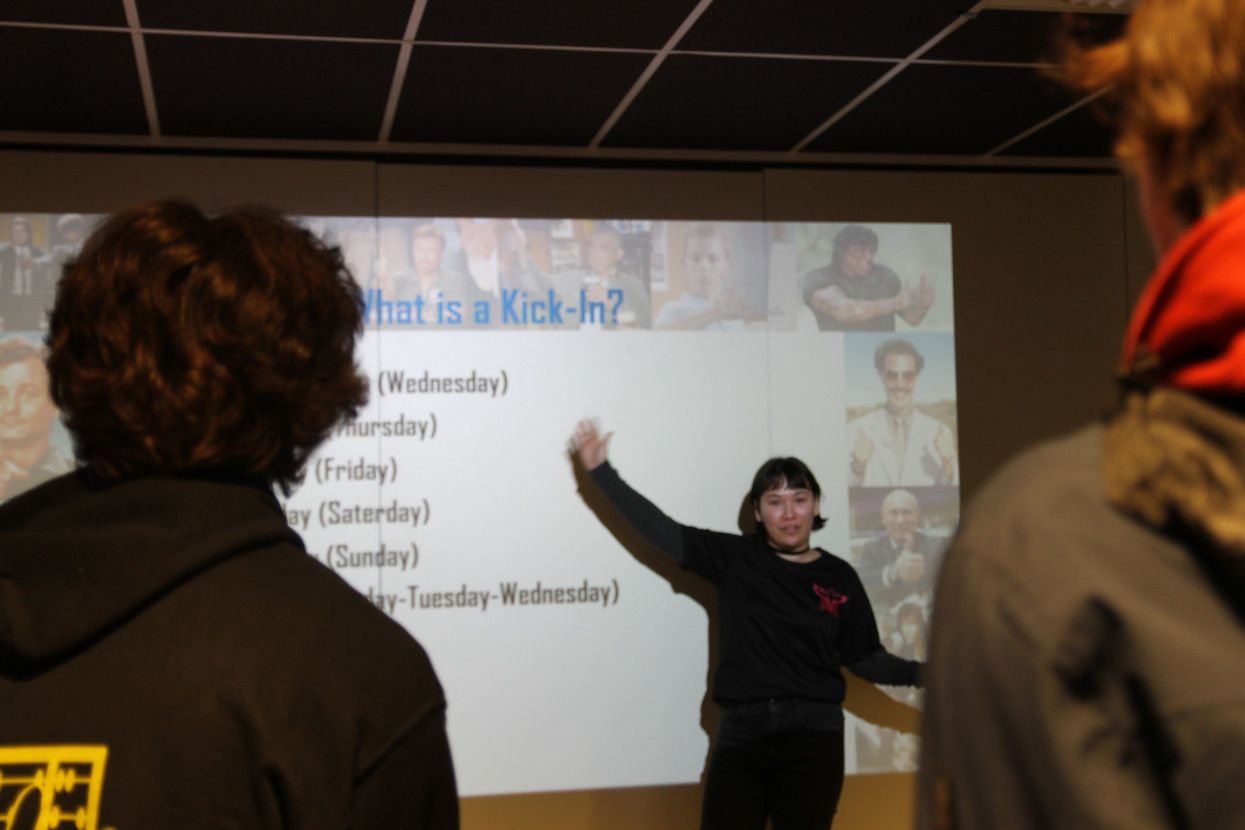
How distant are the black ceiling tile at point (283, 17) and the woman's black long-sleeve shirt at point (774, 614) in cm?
165

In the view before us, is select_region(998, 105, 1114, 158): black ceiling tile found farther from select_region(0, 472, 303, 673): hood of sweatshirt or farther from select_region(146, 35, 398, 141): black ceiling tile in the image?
select_region(0, 472, 303, 673): hood of sweatshirt

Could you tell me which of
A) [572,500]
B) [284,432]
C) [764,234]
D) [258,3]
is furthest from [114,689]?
[764,234]

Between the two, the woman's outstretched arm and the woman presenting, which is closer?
the woman presenting

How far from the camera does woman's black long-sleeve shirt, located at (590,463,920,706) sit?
11.5ft

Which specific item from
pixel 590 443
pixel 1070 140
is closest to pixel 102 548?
pixel 590 443

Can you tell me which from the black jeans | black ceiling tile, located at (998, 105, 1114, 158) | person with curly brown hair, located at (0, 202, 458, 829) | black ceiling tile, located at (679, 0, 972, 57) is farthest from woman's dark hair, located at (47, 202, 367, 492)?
black ceiling tile, located at (998, 105, 1114, 158)

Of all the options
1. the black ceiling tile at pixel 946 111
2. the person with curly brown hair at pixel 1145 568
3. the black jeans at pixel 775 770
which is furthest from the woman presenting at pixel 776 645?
the person with curly brown hair at pixel 1145 568

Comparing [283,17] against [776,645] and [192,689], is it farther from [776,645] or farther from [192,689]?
[192,689]

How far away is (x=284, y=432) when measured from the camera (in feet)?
3.49

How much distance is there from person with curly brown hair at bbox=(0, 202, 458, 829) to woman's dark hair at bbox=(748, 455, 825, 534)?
280 centimetres

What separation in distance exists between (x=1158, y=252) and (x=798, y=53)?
113 inches

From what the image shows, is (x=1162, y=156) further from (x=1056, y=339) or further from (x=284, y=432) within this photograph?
(x=1056, y=339)

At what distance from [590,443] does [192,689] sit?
3.07 meters

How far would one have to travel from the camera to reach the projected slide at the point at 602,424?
386 centimetres
